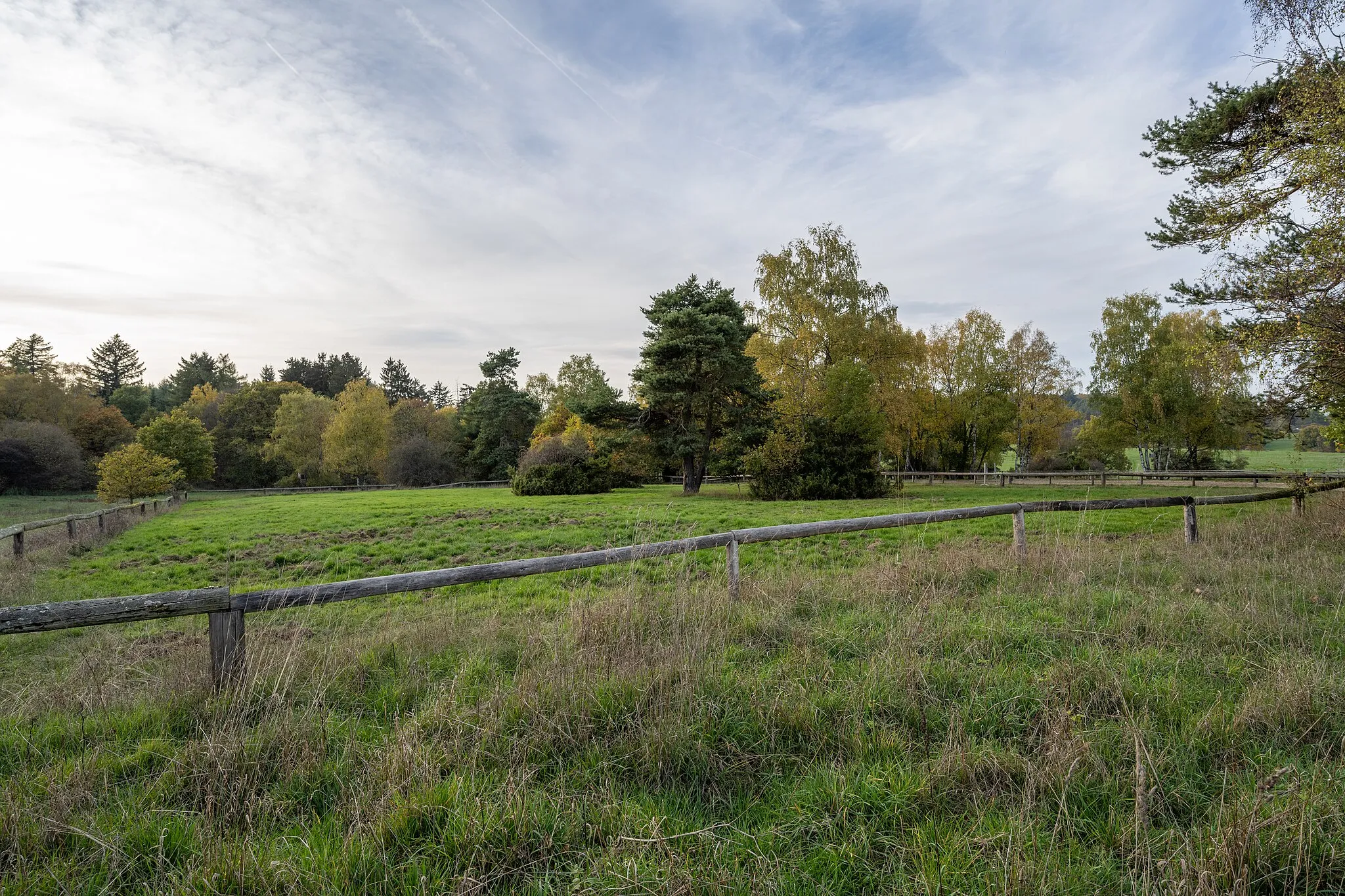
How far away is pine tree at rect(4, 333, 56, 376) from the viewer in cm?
6194

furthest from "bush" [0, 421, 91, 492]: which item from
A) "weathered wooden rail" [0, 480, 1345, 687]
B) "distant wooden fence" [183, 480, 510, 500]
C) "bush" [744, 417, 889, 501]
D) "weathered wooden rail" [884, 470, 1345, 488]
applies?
"weathered wooden rail" [884, 470, 1345, 488]

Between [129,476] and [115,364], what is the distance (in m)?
73.9

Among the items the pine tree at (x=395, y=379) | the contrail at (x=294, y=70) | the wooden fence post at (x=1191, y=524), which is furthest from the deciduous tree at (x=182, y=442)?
the wooden fence post at (x=1191, y=524)

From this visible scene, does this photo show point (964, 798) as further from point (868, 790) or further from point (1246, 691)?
point (1246, 691)

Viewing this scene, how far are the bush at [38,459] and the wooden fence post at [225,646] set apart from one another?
196ft

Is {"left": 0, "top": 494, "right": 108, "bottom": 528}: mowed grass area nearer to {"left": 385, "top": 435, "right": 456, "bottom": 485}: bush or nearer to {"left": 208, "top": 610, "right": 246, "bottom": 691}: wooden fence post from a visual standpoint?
{"left": 385, "top": 435, "right": 456, "bottom": 485}: bush

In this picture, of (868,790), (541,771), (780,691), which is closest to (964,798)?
(868,790)

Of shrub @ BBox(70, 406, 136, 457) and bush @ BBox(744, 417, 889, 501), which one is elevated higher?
shrub @ BBox(70, 406, 136, 457)

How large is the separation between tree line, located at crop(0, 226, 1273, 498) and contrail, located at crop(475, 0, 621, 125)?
1048 centimetres

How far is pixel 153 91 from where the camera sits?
920 cm

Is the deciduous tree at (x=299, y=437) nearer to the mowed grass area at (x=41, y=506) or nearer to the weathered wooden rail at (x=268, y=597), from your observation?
the mowed grass area at (x=41, y=506)

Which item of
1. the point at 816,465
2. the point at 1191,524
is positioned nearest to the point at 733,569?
the point at 1191,524

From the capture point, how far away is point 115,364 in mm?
80125

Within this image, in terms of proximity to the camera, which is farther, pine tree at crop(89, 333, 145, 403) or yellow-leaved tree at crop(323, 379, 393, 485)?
pine tree at crop(89, 333, 145, 403)
